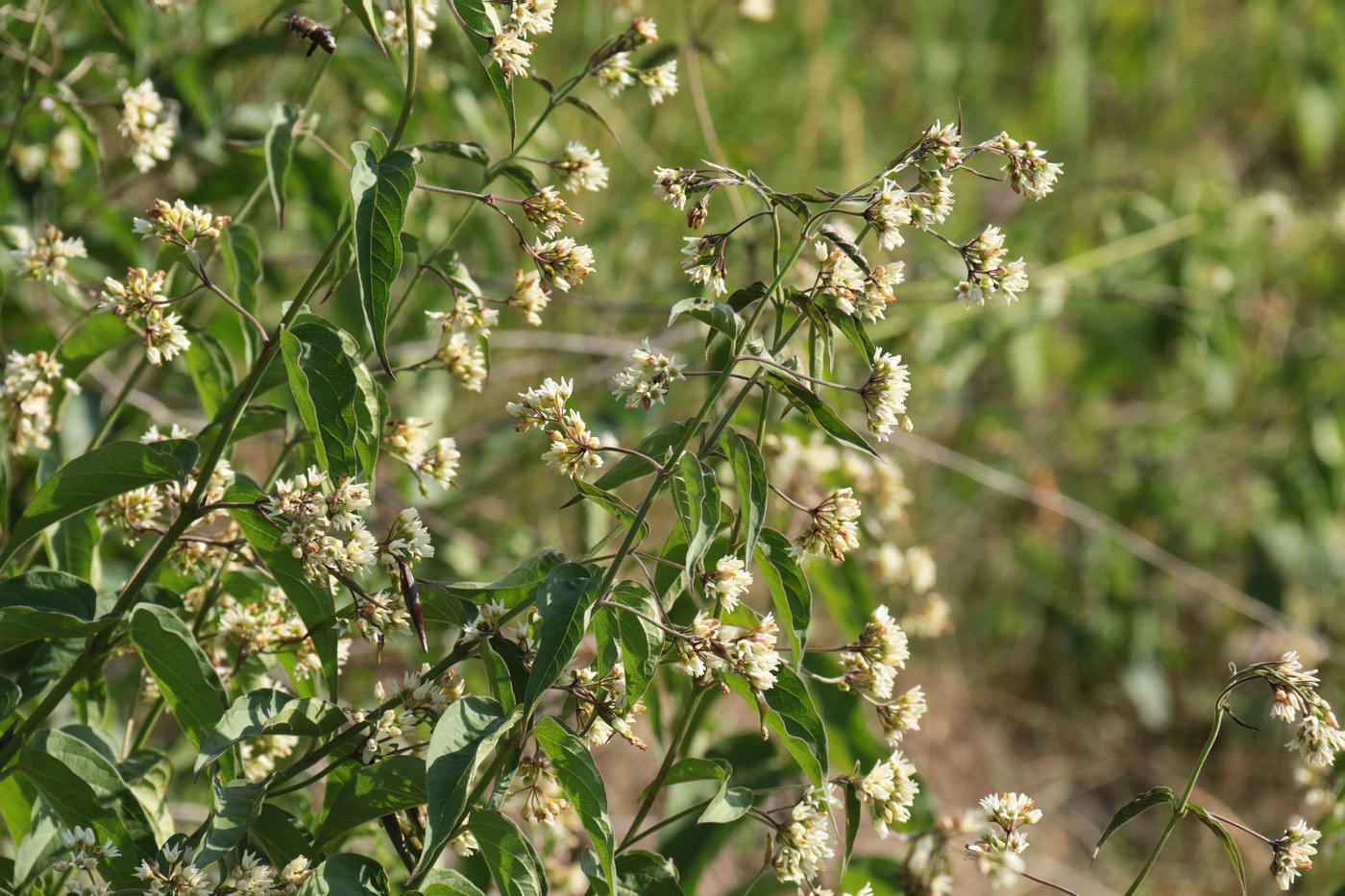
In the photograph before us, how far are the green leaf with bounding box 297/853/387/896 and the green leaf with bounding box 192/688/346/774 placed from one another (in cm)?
10

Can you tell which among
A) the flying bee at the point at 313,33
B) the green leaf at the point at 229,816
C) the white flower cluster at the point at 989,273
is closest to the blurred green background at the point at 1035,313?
the flying bee at the point at 313,33

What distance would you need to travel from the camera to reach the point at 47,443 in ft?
3.68

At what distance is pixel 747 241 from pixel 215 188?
87 centimetres

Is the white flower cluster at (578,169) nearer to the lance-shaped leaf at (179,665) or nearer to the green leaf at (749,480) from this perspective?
the green leaf at (749,480)

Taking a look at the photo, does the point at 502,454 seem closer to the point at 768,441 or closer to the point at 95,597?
the point at 768,441

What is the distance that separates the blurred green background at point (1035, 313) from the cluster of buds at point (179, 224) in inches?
30.4

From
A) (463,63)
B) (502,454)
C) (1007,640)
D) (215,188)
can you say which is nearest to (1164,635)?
(1007,640)

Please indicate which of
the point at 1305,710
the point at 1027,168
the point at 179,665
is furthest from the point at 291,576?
the point at 1305,710

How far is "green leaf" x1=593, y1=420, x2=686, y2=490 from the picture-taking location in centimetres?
90

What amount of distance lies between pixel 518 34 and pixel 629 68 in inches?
8.9

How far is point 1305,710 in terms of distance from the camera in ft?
3.02

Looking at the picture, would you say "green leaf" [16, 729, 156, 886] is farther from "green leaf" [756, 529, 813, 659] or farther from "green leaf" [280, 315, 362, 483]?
"green leaf" [756, 529, 813, 659]

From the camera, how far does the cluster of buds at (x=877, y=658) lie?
39.0 inches

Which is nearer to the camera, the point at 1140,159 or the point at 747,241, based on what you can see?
the point at 747,241
